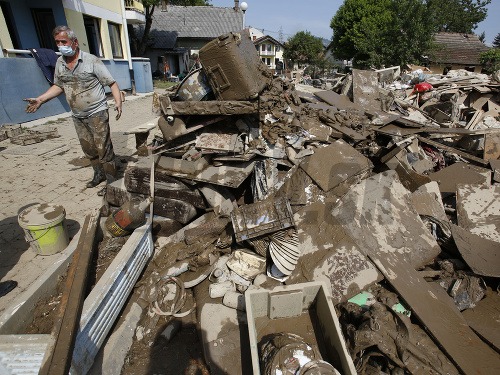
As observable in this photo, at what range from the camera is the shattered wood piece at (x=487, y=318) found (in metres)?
2.19

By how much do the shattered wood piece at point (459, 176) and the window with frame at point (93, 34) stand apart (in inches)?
530

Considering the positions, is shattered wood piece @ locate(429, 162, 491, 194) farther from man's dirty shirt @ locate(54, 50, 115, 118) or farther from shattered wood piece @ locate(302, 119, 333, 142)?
man's dirty shirt @ locate(54, 50, 115, 118)

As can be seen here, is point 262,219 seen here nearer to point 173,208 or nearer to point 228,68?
point 173,208

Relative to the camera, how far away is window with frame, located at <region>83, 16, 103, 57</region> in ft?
38.4

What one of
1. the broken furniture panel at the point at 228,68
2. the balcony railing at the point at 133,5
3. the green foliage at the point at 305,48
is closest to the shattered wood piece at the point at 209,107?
the broken furniture panel at the point at 228,68

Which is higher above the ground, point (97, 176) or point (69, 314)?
point (69, 314)

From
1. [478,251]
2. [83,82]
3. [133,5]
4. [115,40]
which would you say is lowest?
[478,251]

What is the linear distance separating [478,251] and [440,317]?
981 mm

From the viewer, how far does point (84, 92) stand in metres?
3.72

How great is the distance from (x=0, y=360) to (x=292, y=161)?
3154mm

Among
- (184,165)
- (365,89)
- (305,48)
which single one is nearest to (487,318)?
(184,165)

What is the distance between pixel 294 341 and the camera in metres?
1.97

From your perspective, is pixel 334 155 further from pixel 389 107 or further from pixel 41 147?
pixel 41 147

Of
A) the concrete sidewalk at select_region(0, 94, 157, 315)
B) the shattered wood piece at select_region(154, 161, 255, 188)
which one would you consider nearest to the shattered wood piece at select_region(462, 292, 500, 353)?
the shattered wood piece at select_region(154, 161, 255, 188)
